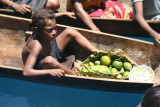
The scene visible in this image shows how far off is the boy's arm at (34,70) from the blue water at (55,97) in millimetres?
183

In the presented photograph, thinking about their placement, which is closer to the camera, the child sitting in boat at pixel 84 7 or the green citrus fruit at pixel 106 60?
the green citrus fruit at pixel 106 60

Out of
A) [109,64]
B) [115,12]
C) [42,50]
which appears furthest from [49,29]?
[115,12]

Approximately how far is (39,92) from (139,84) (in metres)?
0.95

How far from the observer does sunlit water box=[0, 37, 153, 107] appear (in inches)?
95.7

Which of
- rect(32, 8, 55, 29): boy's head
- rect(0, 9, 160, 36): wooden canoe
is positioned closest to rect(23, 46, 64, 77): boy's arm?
rect(32, 8, 55, 29): boy's head

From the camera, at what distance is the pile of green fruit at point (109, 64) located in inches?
103

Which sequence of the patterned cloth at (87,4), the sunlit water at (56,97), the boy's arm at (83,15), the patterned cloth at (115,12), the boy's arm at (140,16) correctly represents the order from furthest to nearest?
the patterned cloth at (115,12) → the patterned cloth at (87,4) → the boy's arm at (83,15) → the boy's arm at (140,16) → the sunlit water at (56,97)

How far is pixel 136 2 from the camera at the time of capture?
302cm

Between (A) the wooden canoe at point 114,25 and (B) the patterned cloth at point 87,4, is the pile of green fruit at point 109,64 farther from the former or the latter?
(B) the patterned cloth at point 87,4

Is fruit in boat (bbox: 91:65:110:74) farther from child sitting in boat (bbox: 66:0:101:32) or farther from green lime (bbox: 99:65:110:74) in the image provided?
child sitting in boat (bbox: 66:0:101:32)

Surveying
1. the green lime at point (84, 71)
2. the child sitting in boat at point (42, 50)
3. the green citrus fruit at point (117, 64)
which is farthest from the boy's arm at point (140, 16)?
the child sitting in boat at point (42, 50)

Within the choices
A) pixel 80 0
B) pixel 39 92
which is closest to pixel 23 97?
pixel 39 92

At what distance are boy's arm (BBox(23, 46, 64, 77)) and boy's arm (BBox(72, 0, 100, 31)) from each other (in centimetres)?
92

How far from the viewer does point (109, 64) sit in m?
2.80
